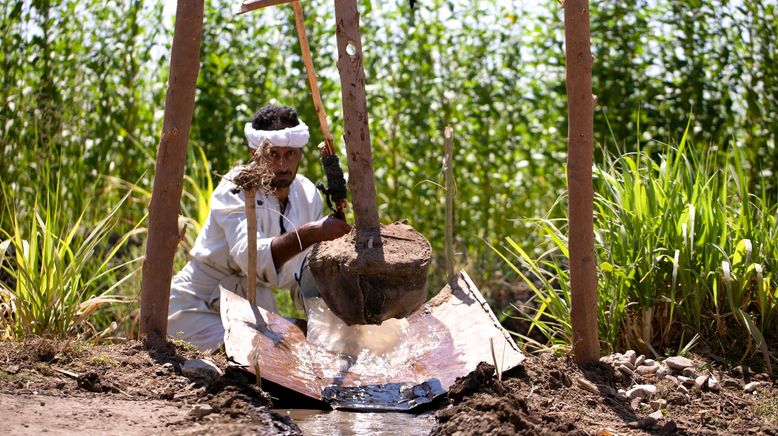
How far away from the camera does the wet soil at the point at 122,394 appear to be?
350 cm

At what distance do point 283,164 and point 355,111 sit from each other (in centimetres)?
82

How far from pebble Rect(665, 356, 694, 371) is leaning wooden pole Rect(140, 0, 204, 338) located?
2.15 meters

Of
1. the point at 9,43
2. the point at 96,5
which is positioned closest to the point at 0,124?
the point at 9,43

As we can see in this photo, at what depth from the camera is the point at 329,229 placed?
15.6 ft

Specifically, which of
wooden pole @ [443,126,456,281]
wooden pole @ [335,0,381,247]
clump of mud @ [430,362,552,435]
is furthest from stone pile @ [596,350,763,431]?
wooden pole @ [335,0,381,247]

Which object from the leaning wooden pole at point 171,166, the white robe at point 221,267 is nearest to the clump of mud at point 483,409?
the leaning wooden pole at point 171,166

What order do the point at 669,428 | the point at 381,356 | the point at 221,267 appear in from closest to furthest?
the point at 669,428 < the point at 381,356 < the point at 221,267

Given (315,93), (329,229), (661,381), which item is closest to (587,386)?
(661,381)

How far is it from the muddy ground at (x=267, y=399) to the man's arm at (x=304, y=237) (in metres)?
0.69

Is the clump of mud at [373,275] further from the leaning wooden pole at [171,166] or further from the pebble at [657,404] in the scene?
the pebble at [657,404]

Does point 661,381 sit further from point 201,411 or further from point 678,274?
point 201,411

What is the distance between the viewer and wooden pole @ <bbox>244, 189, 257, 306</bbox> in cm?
472

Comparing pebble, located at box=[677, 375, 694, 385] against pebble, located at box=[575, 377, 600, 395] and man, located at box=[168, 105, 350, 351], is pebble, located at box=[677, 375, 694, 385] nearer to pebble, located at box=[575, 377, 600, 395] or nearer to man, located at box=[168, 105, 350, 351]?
pebble, located at box=[575, 377, 600, 395]

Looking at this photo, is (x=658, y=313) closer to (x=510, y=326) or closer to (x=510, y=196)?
(x=510, y=326)
